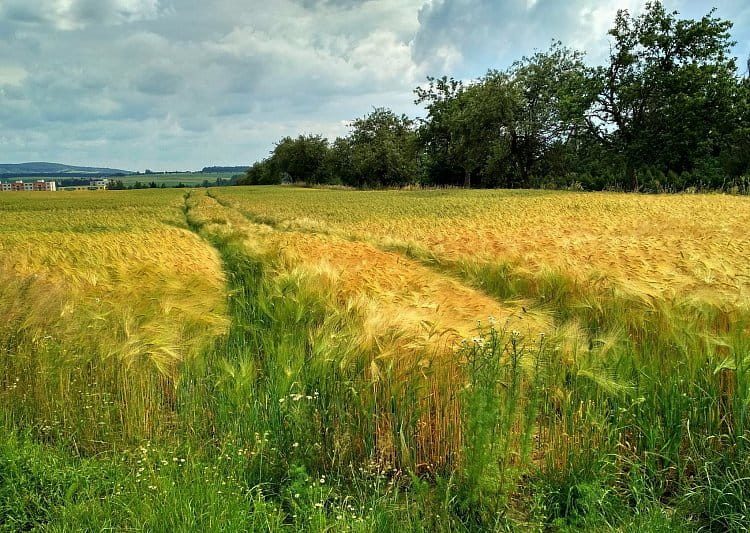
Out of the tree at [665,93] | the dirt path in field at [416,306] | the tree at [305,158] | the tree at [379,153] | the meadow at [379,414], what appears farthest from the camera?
the tree at [305,158]

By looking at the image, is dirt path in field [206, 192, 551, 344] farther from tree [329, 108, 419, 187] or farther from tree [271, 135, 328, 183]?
tree [271, 135, 328, 183]

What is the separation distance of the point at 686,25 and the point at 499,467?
46.0m

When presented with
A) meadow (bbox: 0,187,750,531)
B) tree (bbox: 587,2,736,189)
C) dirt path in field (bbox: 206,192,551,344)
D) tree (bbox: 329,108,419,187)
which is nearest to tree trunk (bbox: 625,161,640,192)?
tree (bbox: 587,2,736,189)

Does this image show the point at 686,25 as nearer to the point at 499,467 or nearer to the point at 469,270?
the point at 469,270

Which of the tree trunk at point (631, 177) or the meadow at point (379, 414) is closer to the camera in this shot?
the meadow at point (379, 414)

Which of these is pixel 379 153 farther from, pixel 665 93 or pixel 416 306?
pixel 416 306

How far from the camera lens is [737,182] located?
35281 mm

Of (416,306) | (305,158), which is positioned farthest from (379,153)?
(416,306)

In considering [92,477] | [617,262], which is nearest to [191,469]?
[92,477]

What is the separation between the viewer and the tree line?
119 feet

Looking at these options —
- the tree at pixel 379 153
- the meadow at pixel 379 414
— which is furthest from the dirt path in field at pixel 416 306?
the tree at pixel 379 153

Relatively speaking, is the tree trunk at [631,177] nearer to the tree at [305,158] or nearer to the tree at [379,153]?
the tree at [379,153]

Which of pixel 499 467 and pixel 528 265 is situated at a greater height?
pixel 528 265

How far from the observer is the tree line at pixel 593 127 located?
36.3m
